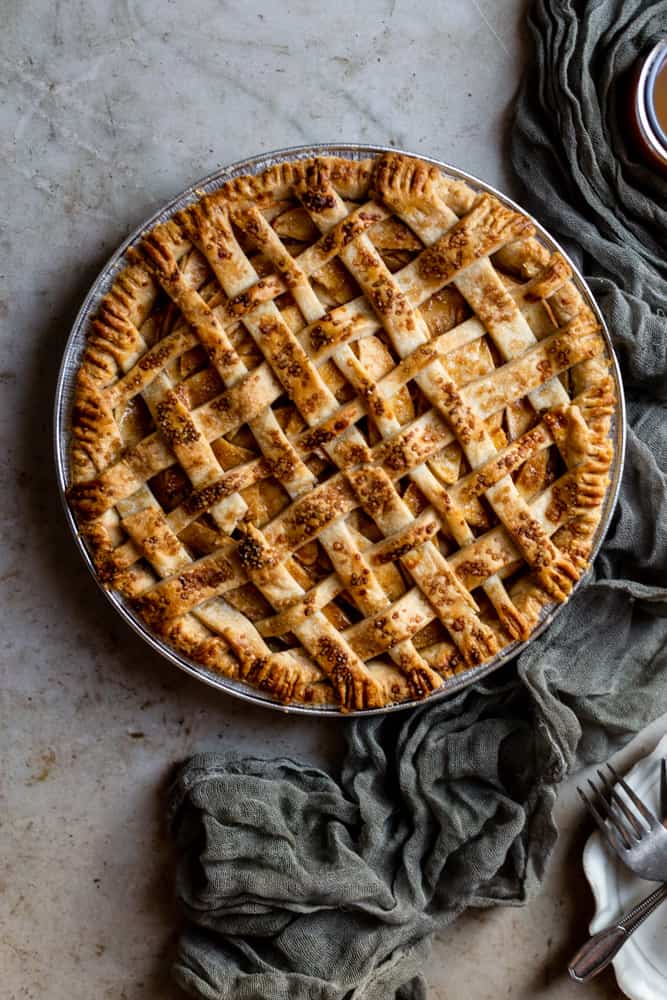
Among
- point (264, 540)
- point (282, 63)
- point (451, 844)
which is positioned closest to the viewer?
point (264, 540)

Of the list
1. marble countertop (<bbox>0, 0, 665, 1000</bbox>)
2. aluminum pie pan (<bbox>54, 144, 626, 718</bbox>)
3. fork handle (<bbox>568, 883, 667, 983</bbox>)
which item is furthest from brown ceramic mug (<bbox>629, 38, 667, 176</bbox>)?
fork handle (<bbox>568, 883, 667, 983</bbox>)

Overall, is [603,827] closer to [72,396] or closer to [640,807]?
[640,807]

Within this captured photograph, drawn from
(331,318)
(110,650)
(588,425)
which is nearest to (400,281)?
(331,318)

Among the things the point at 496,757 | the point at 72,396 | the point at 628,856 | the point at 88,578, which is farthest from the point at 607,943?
the point at 72,396

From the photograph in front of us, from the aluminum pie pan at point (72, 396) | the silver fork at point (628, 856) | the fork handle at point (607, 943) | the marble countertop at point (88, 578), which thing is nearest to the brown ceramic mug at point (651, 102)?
Answer: the aluminum pie pan at point (72, 396)

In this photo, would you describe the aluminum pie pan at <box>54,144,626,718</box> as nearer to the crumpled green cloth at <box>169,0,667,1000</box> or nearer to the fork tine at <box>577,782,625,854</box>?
the crumpled green cloth at <box>169,0,667,1000</box>

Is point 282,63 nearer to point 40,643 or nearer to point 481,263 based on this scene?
point 481,263

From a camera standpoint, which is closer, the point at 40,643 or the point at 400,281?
the point at 400,281

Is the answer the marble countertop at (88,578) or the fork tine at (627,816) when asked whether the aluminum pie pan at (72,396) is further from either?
the fork tine at (627,816)
